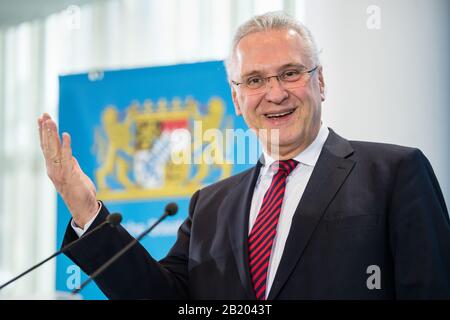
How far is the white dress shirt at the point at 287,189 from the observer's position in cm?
186

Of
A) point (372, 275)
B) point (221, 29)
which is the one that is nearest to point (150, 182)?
point (221, 29)

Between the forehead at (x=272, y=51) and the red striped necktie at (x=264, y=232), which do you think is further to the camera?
the forehead at (x=272, y=51)

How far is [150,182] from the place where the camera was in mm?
3426

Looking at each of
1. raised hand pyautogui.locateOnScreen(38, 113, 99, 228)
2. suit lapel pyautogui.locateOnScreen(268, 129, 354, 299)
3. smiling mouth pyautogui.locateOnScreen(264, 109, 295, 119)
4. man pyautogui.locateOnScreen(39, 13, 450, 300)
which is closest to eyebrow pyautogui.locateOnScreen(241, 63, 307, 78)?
man pyautogui.locateOnScreen(39, 13, 450, 300)

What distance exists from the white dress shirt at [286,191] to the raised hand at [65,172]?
0.05 meters

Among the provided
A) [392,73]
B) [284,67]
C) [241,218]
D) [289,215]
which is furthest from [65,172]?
[392,73]

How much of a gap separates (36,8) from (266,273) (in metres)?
3.26

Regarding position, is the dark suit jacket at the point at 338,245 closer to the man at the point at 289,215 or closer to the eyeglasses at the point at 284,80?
the man at the point at 289,215

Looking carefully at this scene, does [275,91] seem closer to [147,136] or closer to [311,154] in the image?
[311,154]

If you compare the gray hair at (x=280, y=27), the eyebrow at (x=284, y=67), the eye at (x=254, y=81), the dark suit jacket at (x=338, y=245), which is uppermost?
the gray hair at (x=280, y=27)

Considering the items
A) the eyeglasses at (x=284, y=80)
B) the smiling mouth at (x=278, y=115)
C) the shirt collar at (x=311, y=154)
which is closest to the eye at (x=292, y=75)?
the eyeglasses at (x=284, y=80)

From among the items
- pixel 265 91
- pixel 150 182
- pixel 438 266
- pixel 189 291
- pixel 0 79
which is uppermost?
pixel 0 79

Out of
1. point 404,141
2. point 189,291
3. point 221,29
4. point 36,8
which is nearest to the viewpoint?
point 189,291
